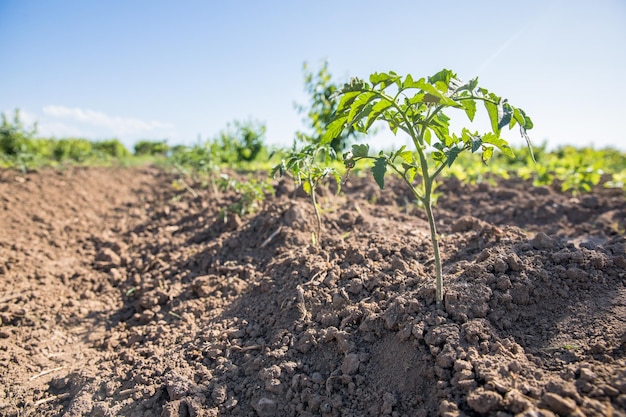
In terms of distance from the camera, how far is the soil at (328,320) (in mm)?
1869

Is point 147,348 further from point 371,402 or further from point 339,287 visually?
point 371,402

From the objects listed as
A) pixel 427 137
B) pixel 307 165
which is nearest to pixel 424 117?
pixel 427 137

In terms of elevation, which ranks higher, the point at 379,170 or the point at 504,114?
the point at 504,114

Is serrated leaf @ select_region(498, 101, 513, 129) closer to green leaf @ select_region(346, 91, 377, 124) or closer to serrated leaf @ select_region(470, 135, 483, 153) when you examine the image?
serrated leaf @ select_region(470, 135, 483, 153)

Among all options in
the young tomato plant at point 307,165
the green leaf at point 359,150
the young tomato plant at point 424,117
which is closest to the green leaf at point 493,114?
the young tomato plant at point 424,117

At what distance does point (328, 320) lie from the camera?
2420 mm

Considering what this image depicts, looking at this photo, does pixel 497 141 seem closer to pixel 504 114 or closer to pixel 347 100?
pixel 504 114

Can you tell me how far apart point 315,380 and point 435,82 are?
5.24 ft

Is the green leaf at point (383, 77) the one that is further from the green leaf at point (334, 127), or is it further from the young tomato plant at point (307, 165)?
the young tomato plant at point (307, 165)

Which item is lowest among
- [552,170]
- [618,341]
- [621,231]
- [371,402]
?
[371,402]

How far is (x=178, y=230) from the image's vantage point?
5066 mm

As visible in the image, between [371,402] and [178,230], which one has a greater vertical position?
[178,230]

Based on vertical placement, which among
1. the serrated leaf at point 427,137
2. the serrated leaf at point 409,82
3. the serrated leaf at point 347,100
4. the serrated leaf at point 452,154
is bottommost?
the serrated leaf at point 452,154

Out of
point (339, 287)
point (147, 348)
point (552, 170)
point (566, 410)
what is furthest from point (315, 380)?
point (552, 170)
